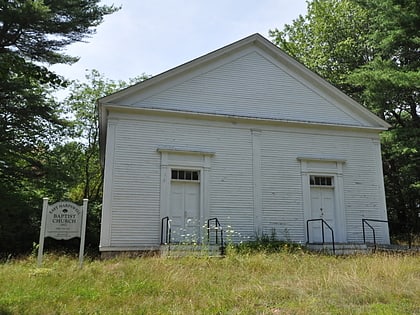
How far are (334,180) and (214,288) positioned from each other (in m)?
8.32

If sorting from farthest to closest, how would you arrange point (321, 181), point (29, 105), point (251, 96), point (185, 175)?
point (29, 105) → point (321, 181) → point (251, 96) → point (185, 175)

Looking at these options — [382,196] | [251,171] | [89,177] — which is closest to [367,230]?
[382,196]

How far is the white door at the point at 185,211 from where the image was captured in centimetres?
1167

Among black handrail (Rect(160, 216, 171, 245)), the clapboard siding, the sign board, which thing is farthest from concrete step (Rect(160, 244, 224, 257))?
the clapboard siding

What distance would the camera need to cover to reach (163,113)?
12.2m

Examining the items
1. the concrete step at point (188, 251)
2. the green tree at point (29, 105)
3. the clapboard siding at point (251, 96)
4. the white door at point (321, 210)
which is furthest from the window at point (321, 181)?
the green tree at point (29, 105)

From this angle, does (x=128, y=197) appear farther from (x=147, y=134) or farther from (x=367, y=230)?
(x=367, y=230)

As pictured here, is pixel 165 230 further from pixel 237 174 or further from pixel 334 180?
pixel 334 180

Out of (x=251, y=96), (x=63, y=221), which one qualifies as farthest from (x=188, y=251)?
Result: (x=251, y=96)

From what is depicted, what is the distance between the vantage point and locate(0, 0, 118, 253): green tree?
14.3m

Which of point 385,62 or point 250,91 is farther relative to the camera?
point 385,62

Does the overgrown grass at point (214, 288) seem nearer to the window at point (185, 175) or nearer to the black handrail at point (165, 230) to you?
the black handrail at point (165, 230)

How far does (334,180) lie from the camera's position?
1338cm

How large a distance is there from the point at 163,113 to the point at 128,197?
2835 millimetres
